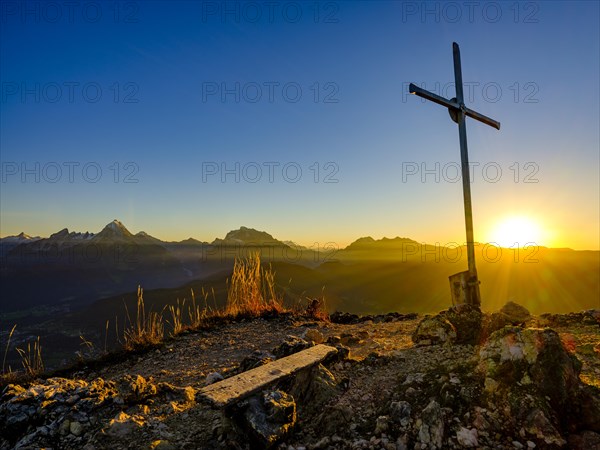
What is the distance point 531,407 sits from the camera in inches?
88.4

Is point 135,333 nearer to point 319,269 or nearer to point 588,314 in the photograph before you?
point 588,314

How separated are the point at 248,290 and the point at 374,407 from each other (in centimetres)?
563

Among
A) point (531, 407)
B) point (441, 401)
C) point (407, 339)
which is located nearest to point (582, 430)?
point (531, 407)

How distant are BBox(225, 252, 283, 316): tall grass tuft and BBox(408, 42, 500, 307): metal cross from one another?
3953 millimetres

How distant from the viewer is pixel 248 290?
802 cm

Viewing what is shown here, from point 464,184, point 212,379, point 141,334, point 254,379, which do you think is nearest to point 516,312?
point 464,184

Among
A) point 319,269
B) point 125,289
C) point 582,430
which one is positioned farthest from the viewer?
point 125,289

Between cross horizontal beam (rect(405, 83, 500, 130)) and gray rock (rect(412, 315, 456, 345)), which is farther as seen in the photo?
cross horizontal beam (rect(405, 83, 500, 130))

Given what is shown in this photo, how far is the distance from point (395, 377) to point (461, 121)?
5257mm

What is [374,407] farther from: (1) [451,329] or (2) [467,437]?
(1) [451,329]

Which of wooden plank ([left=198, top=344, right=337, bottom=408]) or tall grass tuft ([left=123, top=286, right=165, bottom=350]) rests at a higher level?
wooden plank ([left=198, top=344, right=337, bottom=408])

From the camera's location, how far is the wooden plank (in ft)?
7.90

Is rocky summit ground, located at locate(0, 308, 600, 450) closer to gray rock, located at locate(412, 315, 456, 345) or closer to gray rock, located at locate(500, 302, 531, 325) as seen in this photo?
gray rock, located at locate(412, 315, 456, 345)

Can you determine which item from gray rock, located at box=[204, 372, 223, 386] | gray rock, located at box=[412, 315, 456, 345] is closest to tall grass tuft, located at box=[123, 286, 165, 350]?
gray rock, located at box=[204, 372, 223, 386]
